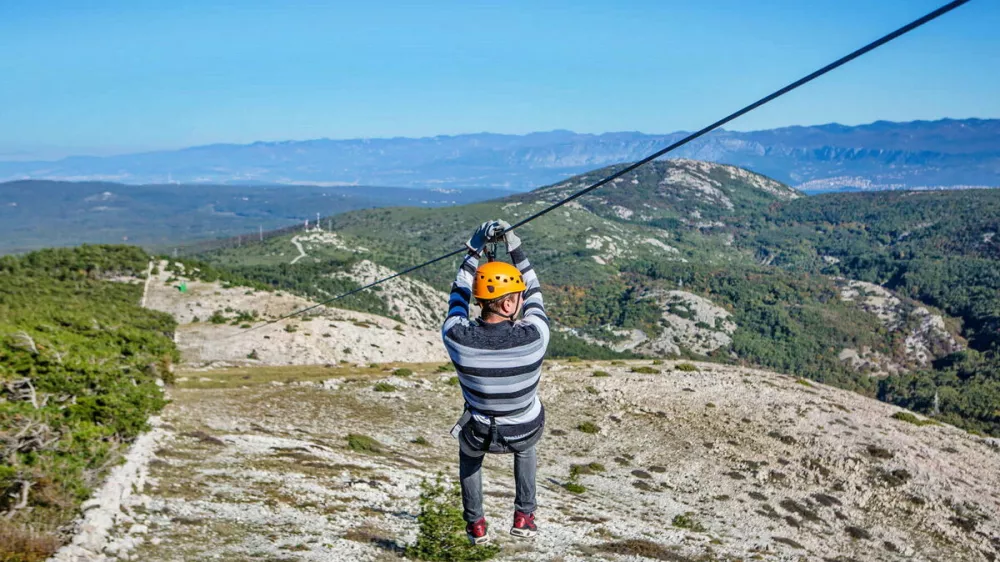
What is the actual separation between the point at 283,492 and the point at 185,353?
149 feet

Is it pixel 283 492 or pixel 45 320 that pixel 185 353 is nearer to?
pixel 45 320

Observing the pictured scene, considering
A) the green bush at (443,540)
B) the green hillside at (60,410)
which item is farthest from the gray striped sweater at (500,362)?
the green hillside at (60,410)

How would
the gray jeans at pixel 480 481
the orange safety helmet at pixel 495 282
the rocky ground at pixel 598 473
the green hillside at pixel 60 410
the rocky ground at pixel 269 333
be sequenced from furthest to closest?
the rocky ground at pixel 269 333
the rocky ground at pixel 598 473
the green hillside at pixel 60 410
the gray jeans at pixel 480 481
the orange safety helmet at pixel 495 282

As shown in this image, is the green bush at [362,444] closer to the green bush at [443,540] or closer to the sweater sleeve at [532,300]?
the green bush at [443,540]

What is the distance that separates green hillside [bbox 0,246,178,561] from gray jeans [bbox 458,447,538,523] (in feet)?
35.0

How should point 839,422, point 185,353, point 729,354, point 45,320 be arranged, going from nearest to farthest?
point 45,320
point 839,422
point 185,353
point 729,354

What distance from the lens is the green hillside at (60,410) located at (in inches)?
642

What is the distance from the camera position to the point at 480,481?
378 inches

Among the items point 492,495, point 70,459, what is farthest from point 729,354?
point 70,459

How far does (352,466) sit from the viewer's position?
29000 mm

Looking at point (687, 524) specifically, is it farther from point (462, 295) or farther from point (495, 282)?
point (495, 282)

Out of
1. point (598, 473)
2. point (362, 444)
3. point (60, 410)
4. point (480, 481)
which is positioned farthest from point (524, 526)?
point (598, 473)

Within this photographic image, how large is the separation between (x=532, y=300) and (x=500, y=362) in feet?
3.20

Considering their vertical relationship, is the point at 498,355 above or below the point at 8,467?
above
